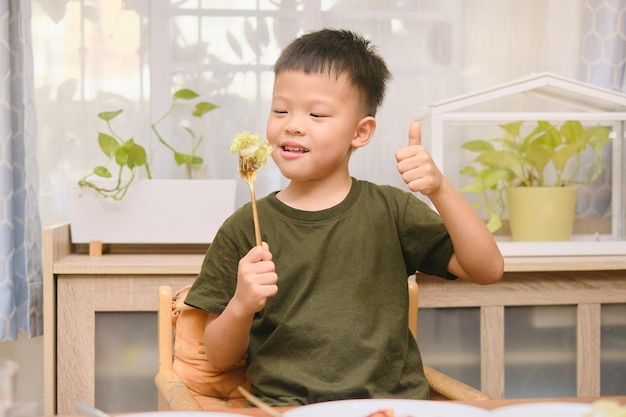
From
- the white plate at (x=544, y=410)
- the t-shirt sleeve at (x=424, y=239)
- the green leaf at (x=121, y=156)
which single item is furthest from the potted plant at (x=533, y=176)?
the white plate at (x=544, y=410)

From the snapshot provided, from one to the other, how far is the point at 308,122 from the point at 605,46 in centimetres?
127

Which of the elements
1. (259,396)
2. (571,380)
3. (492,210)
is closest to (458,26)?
(492,210)

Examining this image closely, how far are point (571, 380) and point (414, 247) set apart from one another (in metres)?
0.76

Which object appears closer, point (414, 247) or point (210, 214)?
point (414, 247)

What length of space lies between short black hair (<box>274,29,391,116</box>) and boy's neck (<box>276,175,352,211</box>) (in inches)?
5.2

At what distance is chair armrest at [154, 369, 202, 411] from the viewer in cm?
106

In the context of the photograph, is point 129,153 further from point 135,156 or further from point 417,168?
point 417,168

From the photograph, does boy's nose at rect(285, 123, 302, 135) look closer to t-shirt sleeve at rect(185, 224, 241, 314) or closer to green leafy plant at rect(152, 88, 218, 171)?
t-shirt sleeve at rect(185, 224, 241, 314)

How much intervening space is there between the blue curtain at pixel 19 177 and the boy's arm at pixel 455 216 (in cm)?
110

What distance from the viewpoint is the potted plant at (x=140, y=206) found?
5.96 feet

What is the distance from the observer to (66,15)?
2.11 m

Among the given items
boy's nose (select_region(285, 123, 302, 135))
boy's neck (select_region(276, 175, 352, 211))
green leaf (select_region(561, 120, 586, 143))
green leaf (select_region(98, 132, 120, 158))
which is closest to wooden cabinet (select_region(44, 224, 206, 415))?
green leaf (select_region(98, 132, 120, 158))

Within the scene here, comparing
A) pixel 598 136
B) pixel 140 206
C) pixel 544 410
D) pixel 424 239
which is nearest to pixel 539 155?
pixel 598 136

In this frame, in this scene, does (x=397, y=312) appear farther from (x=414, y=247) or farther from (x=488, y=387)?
(x=488, y=387)
